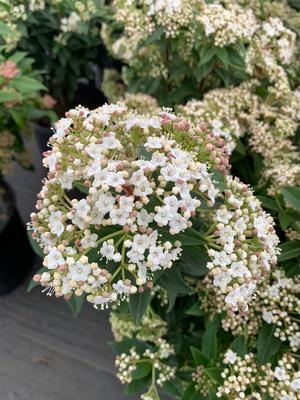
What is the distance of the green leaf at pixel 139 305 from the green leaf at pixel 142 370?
0.26 metres

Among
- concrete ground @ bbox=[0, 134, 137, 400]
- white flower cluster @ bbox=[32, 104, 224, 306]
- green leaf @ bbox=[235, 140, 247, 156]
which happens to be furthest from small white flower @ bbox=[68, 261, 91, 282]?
concrete ground @ bbox=[0, 134, 137, 400]

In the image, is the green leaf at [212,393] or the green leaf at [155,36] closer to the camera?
the green leaf at [212,393]

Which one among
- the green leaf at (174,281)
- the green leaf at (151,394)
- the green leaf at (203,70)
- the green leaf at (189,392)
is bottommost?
the green leaf at (151,394)

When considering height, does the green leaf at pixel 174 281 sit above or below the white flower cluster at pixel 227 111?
below

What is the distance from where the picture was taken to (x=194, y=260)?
99 centimetres

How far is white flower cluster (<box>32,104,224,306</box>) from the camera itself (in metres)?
0.82

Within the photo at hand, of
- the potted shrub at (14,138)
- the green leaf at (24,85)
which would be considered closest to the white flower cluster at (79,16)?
the potted shrub at (14,138)

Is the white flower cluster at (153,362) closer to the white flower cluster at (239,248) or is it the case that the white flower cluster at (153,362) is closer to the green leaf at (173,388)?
the green leaf at (173,388)

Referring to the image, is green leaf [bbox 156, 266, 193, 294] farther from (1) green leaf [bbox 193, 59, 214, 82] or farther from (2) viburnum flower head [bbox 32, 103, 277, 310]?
(1) green leaf [bbox 193, 59, 214, 82]

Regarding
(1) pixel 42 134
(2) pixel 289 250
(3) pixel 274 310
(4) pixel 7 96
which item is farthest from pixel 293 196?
(1) pixel 42 134

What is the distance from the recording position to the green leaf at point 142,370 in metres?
1.23

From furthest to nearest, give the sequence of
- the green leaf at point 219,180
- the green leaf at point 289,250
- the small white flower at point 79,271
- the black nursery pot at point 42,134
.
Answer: the black nursery pot at point 42,134
the green leaf at point 289,250
the green leaf at point 219,180
the small white flower at point 79,271

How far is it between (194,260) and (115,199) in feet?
0.82

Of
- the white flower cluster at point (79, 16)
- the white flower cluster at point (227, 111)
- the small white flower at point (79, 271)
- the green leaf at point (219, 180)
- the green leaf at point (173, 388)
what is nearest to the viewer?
the small white flower at point (79, 271)
